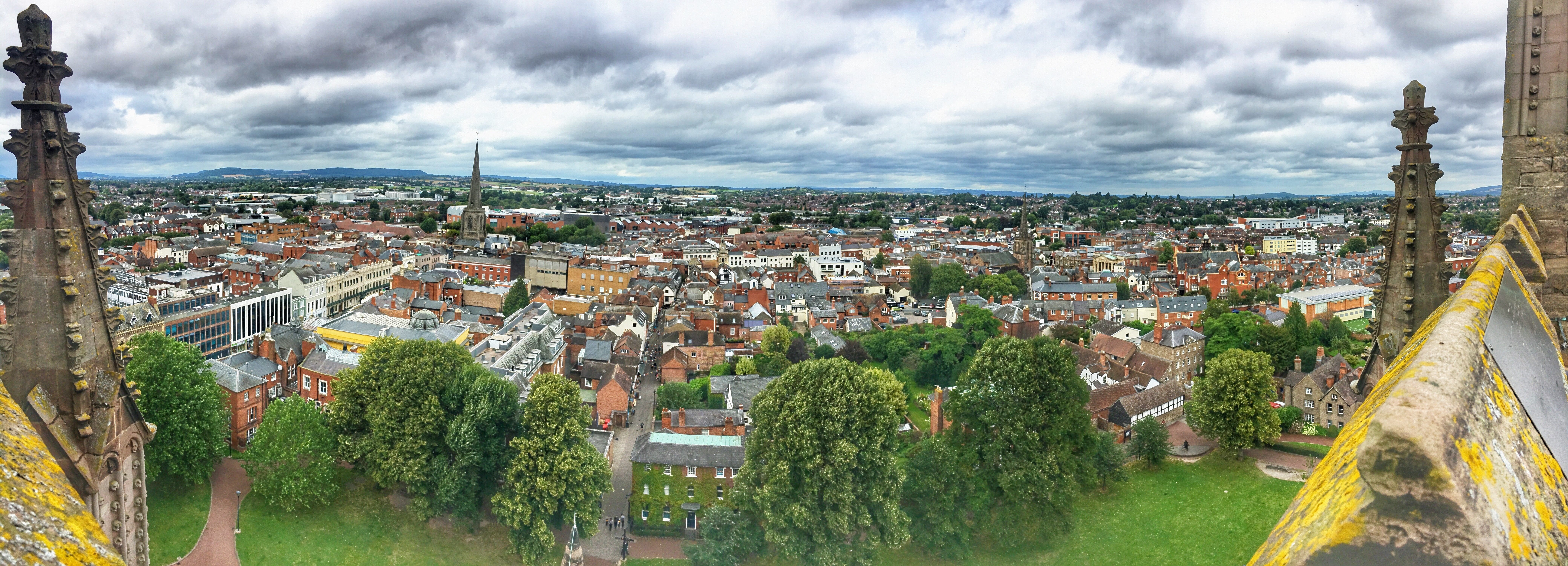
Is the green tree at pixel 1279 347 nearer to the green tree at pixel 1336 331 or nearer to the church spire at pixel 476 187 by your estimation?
the green tree at pixel 1336 331

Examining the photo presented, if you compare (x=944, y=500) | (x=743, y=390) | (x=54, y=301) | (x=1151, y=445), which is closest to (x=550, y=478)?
(x=944, y=500)

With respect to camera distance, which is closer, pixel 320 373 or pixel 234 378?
pixel 234 378

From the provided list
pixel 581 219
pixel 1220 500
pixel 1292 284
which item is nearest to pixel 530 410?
pixel 1220 500

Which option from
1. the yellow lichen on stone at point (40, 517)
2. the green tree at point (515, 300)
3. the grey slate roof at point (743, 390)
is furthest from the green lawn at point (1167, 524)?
the green tree at point (515, 300)

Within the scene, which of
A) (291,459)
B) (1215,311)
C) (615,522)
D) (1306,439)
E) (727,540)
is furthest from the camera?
(1215,311)

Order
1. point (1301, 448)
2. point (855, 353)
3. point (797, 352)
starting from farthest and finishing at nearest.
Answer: point (855, 353) < point (797, 352) < point (1301, 448)

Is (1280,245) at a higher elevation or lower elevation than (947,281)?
higher

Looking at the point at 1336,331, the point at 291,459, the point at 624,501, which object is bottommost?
the point at 624,501

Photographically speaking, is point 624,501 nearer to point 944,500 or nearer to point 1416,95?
point 944,500
